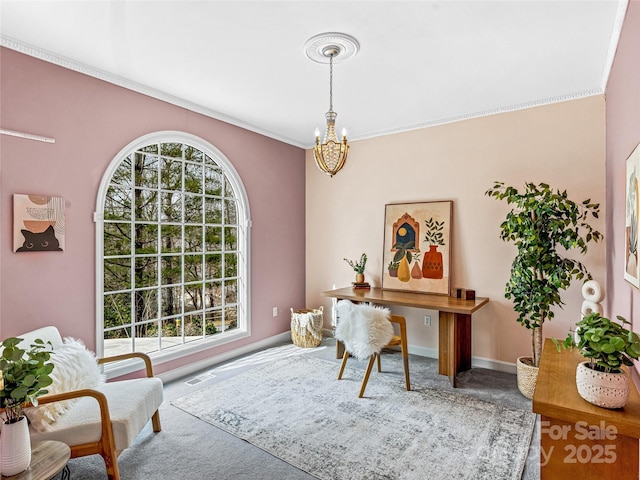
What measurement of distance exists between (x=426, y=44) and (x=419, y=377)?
2.85 meters

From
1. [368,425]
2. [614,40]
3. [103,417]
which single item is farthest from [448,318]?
[103,417]

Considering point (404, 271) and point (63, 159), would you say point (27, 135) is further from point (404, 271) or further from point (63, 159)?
point (404, 271)

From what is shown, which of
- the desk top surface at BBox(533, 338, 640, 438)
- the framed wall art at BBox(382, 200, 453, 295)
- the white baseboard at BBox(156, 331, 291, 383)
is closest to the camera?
the desk top surface at BBox(533, 338, 640, 438)

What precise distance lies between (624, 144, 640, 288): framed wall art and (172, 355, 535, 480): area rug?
1.26 metres

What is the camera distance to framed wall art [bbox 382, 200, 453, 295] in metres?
3.91

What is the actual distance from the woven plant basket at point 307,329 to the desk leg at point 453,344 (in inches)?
59.4

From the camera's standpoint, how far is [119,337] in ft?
10.4

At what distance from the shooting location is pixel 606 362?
1.33 meters

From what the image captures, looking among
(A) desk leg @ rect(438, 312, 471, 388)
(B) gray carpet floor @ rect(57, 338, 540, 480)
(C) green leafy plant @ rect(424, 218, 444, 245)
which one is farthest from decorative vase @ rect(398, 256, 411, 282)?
Answer: (B) gray carpet floor @ rect(57, 338, 540, 480)

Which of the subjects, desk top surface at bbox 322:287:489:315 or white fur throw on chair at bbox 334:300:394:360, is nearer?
white fur throw on chair at bbox 334:300:394:360

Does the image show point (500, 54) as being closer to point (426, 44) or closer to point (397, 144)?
point (426, 44)

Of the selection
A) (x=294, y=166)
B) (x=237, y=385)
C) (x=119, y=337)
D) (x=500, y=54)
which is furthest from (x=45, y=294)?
(x=500, y=54)

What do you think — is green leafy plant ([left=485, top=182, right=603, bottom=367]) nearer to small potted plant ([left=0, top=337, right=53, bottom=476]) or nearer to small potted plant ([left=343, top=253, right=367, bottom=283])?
small potted plant ([left=343, top=253, right=367, bottom=283])

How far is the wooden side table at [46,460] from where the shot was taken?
148 centimetres
